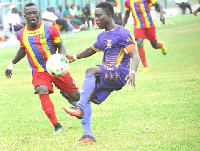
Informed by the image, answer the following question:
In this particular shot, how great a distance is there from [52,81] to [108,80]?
1.29m

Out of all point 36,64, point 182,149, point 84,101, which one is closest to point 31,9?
point 36,64

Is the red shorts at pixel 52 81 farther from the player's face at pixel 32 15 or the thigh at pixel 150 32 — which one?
the thigh at pixel 150 32

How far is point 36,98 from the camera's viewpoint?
1154cm

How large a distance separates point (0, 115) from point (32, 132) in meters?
1.74

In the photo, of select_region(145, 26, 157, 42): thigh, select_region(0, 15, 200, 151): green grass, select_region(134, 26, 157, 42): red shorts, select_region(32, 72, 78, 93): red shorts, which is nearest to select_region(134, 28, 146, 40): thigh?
select_region(134, 26, 157, 42): red shorts

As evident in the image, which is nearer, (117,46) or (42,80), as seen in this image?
(117,46)

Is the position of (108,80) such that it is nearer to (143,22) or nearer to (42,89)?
(42,89)

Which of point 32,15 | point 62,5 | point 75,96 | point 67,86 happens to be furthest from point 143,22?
point 62,5

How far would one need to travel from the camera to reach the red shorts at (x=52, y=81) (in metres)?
8.01

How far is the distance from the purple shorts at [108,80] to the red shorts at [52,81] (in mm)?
966

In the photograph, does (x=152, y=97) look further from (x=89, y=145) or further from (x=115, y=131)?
(x=89, y=145)

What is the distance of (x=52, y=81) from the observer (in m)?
8.18

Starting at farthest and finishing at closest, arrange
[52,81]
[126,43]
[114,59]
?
[52,81] → [114,59] → [126,43]

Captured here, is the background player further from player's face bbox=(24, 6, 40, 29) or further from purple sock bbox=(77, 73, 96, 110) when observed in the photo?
purple sock bbox=(77, 73, 96, 110)
